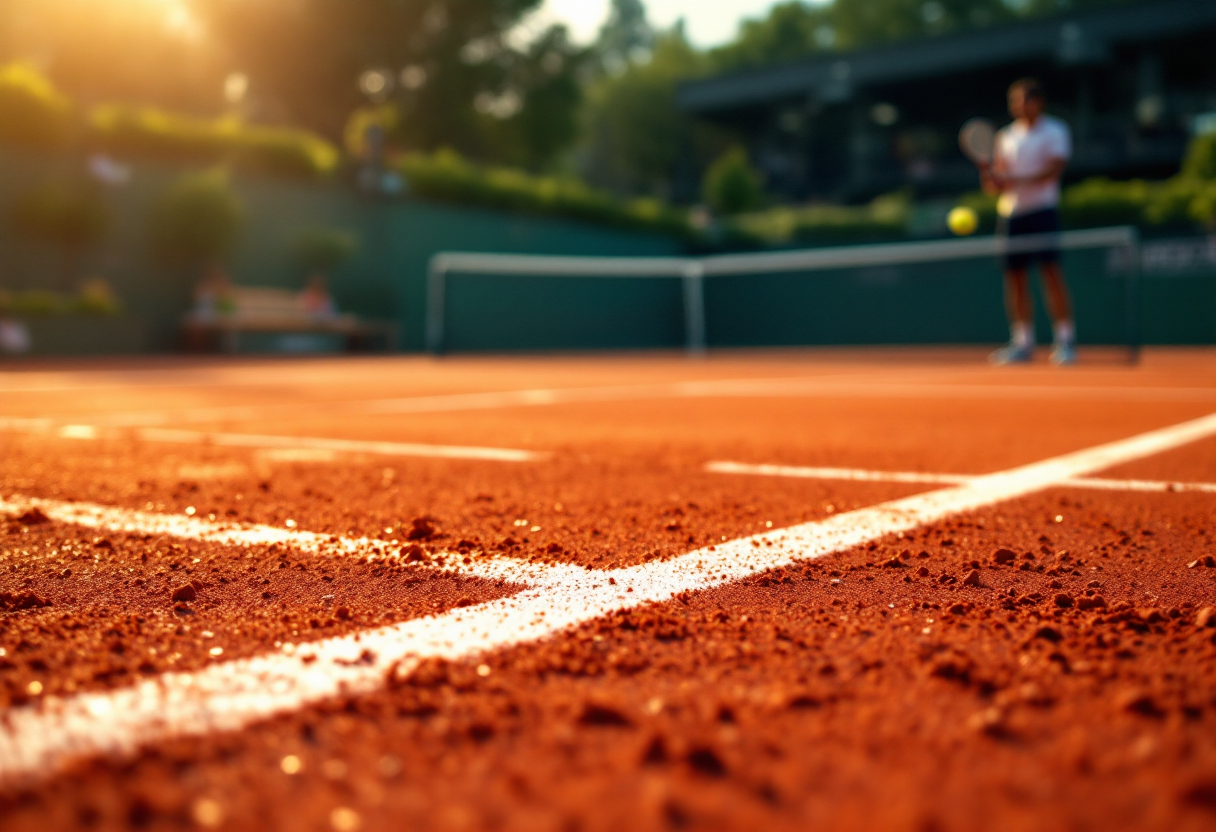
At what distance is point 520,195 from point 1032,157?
36.4 feet

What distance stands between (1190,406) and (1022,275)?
3232 millimetres

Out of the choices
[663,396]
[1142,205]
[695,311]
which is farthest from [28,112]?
[1142,205]

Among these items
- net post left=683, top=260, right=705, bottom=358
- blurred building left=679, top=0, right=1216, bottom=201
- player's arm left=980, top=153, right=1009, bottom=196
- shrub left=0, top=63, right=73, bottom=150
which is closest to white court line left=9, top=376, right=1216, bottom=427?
player's arm left=980, top=153, right=1009, bottom=196

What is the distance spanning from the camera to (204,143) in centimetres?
1359

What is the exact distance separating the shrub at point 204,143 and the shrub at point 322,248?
0.89 metres

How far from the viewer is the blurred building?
A: 21.5 metres

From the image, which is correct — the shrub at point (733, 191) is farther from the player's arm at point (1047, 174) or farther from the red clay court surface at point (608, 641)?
the red clay court surface at point (608, 641)

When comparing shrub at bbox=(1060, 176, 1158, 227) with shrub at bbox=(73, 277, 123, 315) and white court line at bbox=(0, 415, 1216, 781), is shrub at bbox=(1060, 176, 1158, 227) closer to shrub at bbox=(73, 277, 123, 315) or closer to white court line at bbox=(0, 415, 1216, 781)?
shrub at bbox=(73, 277, 123, 315)

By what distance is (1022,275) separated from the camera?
7.36 m

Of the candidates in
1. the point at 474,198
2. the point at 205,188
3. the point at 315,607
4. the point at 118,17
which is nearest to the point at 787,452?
the point at 315,607

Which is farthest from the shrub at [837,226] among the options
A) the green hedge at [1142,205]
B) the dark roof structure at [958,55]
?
the dark roof structure at [958,55]

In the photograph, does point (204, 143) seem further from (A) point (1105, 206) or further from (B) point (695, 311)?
(A) point (1105, 206)

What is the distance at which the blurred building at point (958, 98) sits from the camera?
70.5 feet

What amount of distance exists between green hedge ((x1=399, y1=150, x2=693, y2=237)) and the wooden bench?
100 inches
